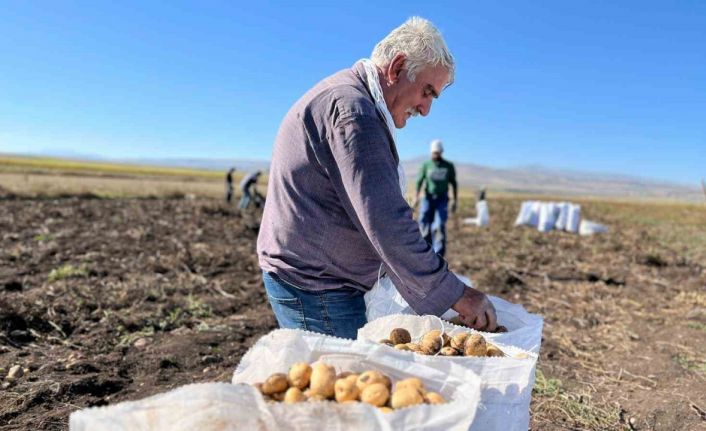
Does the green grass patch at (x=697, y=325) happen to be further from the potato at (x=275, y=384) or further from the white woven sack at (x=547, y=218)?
the white woven sack at (x=547, y=218)

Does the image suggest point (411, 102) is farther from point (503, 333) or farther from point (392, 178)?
point (503, 333)

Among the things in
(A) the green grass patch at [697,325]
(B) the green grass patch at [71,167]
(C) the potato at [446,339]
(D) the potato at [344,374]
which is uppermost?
(C) the potato at [446,339]

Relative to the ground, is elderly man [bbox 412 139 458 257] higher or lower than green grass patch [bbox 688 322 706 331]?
higher

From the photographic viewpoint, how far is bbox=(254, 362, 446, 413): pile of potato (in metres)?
1.44

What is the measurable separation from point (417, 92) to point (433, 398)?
3.70ft

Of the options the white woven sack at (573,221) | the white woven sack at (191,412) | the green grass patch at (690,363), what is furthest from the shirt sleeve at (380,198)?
the white woven sack at (573,221)

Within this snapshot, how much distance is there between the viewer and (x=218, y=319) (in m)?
5.71

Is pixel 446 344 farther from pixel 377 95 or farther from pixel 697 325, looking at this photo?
pixel 697 325

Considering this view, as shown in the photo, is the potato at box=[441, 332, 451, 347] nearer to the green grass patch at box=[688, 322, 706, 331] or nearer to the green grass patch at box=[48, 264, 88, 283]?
the green grass patch at box=[688, 322, 706, 331]

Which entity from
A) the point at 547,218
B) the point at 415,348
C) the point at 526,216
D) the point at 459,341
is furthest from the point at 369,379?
the point at 526,216

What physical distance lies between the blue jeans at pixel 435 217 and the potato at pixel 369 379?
289 inches

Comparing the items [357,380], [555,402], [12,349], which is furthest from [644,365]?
[12,349]

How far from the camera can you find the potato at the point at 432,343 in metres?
1.85

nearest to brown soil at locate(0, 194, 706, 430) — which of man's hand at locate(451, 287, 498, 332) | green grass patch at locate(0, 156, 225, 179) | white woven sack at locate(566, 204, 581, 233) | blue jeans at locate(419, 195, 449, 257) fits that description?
blue jeans at locate(419, 195, 449, 257)
